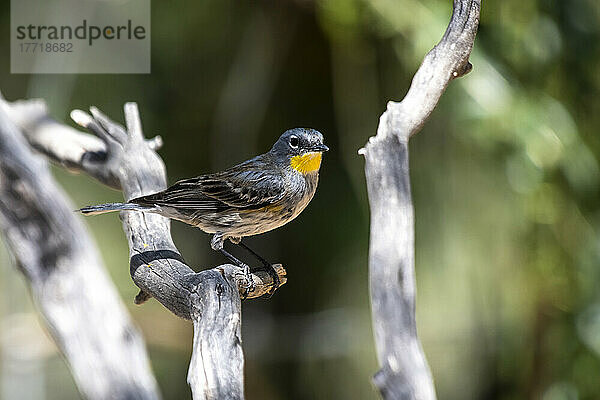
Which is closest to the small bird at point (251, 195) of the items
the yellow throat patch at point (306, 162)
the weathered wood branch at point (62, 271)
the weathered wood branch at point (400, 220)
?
the yellow throat patch at point (306, 162)

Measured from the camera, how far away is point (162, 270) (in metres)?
1.40

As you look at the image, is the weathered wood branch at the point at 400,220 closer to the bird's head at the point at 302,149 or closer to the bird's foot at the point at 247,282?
the bird's head at the point at 302,149

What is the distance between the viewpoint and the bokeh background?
2648 mm

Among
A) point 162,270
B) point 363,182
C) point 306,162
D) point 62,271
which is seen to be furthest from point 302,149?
point 363,182

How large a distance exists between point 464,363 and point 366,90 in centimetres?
129

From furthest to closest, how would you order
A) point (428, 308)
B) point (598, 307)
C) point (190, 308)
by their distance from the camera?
1. point (428, 308)
2. point (598, 307)
3. point (190, 308)

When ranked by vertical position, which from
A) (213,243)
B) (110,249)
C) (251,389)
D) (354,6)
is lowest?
(251,389)

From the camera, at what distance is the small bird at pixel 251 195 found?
1.35 m

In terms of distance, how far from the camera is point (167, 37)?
3.27 meters

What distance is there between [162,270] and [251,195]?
235 millimetres

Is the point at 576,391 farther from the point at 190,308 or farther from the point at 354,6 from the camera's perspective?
the point at 190,308

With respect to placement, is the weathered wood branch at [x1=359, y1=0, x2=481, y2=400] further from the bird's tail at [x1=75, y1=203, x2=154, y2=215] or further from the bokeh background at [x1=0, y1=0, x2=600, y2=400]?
the bokeh background at [x1=0, y1=0, x2=600, y2=400]

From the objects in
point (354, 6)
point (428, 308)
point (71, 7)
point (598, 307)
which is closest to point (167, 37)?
point (71, 7)

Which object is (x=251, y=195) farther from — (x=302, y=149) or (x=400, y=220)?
(x=400, y=220)
